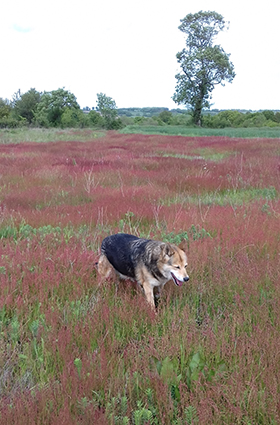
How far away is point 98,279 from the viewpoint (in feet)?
11.4

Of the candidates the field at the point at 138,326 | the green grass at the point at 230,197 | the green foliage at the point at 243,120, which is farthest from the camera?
the green foliage at the point at 243,120

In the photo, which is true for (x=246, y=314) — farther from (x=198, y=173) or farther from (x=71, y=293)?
(x=198, y=173)

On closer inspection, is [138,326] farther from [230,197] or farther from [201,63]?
[201,63]

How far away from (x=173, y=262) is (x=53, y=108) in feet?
188

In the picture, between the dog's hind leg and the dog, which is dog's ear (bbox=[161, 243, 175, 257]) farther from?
the dog's hind leg

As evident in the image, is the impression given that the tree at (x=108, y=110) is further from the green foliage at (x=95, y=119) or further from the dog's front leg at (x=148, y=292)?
the dog's front leg at (x=148, y=292)

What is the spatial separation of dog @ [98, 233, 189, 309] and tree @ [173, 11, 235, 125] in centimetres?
5107

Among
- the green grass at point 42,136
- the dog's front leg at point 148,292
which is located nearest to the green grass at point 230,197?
the dog's front leg at point 148,292

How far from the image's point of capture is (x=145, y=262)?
309cm

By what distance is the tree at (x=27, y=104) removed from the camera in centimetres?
6500

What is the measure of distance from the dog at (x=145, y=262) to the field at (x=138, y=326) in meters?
0.14

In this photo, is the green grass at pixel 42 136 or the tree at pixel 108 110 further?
the tree at pixel 108 110

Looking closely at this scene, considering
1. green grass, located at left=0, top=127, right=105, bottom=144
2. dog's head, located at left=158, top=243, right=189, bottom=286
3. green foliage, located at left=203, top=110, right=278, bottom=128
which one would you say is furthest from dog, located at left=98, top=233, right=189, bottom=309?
green foliage, located at left=203, top=110, right=278, bottom=128

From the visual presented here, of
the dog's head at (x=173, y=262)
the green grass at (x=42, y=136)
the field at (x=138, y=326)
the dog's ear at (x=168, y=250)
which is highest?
the green grass at (x=42, y=136)
